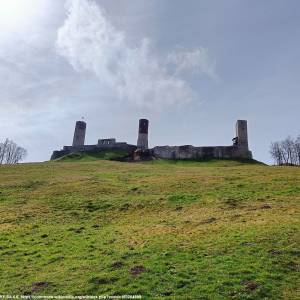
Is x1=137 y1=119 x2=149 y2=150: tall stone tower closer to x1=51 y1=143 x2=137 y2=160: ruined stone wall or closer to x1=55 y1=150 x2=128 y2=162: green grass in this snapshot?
x1=51 y1=143 x2=137 y2=160: ruined stone wall

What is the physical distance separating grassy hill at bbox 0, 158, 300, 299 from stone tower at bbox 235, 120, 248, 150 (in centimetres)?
3231

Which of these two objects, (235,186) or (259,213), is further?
(235,186)

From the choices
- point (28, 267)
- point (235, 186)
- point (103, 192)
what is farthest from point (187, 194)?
point (28, 267)

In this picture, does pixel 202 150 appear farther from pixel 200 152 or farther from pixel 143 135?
pixel 143 135

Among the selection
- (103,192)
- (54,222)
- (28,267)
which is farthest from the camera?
(103,192)

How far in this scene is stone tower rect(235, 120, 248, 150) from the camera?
3238 inches

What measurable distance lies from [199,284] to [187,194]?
21674 mm

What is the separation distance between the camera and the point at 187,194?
40.8m

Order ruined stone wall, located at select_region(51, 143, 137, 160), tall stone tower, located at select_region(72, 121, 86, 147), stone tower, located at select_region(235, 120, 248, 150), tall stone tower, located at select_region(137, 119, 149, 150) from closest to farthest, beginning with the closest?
1. stone tower, located at select_region(235, 120, 248, 150)
2. tall stone tower, located at select_region(137, 119, 149, 150)
3. ruined stone wall, located at select_region(51, 143, 137, 160)
4. tall stone tower, located at select_region(72, 121, 86, 147)

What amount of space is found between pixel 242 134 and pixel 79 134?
3703 cm

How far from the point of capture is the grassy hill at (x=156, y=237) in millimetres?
19516

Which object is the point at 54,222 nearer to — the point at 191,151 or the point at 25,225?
the point at 25,225

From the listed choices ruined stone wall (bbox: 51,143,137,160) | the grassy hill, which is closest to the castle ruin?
ruined stone wall (bbox: 51,143,137,160)

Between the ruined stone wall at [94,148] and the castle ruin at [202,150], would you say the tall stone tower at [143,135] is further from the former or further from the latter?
the ruined stone wall at [94,148]
